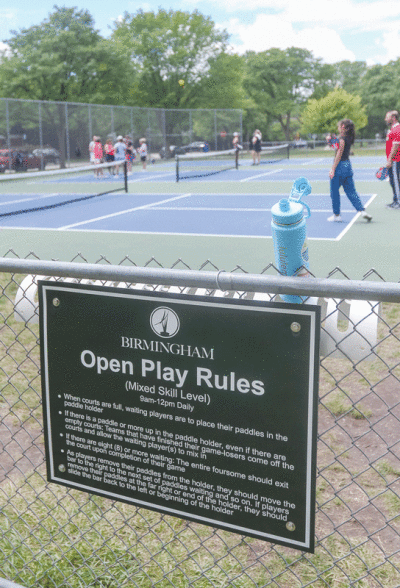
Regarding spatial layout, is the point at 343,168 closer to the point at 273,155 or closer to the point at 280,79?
the point at 273,155

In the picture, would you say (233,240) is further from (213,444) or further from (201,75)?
(201,75)

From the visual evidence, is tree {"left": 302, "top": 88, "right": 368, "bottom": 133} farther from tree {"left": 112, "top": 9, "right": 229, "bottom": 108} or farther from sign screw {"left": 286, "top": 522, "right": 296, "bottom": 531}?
sign screw {"left": 286, "top": 522, "right": 296, "bottom": 531}

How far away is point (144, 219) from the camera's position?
47.0ft

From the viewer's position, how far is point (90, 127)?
106ft

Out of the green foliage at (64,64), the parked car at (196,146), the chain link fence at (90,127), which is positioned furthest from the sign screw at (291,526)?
the green foliage at (64,64)

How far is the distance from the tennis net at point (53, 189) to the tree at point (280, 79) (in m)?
57.1

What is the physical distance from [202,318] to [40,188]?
2329 centimetres

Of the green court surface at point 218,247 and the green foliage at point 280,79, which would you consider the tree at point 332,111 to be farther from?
the green court surface at point 218,247

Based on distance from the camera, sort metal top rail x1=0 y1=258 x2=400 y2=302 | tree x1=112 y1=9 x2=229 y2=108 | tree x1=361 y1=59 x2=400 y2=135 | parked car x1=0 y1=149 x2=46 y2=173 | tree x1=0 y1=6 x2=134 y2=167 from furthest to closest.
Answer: tree x1=361 y1=59 x2=400 y2=135
tree x1=112 y1=9 x2=229 y2=108
tree x1=0 y1=6 x2=134 y2=167
parked car x1=0 y1=149 x2=46 y2=173
metal top rail x1=0 y1=258 x2=400 y2=302

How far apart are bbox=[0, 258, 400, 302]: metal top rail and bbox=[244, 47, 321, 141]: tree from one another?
85.0 m

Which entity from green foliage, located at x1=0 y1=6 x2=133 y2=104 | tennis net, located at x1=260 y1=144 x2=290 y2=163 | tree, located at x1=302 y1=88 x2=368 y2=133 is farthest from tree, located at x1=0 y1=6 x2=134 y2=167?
tree, located at x1=302 y1=88 x2=368 y2=133

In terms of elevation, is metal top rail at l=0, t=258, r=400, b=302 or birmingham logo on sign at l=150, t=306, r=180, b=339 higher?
metal top rail at l=0, t=258, r=400, b=302

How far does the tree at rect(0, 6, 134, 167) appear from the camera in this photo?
44688 mm

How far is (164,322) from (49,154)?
29.7 meters
